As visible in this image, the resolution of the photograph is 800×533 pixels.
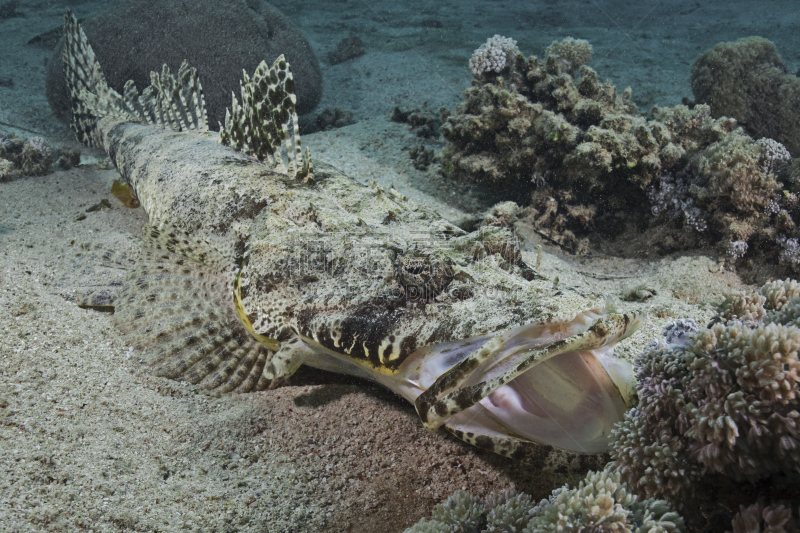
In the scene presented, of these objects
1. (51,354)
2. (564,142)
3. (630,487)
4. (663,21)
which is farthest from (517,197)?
(663,21)

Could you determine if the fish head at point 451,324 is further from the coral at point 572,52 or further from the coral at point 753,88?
the coral at point 753,88

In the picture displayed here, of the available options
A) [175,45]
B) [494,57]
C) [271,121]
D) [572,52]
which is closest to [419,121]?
[494,57]

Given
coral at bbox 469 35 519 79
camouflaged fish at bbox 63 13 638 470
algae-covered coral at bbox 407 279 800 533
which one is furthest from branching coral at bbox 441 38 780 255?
algae-covered coral at bbox 407 279 800 533

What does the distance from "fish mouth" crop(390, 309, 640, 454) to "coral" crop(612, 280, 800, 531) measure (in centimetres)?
26

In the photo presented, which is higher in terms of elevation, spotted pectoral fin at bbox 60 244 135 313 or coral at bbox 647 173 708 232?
coral at bbox 647 173 708 232

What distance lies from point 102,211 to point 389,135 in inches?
176

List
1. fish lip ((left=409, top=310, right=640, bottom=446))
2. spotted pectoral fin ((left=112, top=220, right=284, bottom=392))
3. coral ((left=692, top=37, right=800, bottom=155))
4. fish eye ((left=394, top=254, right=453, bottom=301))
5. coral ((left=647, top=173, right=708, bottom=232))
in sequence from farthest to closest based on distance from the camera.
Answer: coral ((left=692, top=37, right=800, bottom=155)) → coral ((left=647, top=173, right=708, bottom=232)) → spotted pectoral fin ((left=112, top=220, right=284, bottom=392)) → fish eye ((left=394, top=254, right=453, bottom=301)) → fish lip ((left=409, top=310, right=640, bottom=446))

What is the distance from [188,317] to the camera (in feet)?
10.9

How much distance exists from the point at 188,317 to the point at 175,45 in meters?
7.22

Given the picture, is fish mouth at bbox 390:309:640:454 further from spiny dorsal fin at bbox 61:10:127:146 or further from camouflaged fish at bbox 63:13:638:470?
spiny dorsal fin at bbox 61:10:127:146

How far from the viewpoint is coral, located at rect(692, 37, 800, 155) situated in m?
7.24

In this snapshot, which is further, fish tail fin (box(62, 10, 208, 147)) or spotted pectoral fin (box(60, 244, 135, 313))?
fish tail fin (box(62, 10, 208, 147))

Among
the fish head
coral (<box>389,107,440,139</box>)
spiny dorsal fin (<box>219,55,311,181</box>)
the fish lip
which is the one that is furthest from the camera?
coral (<box>389,107,440,139</box>)

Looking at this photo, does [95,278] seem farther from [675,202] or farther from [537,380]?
[675,202]
